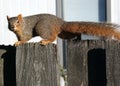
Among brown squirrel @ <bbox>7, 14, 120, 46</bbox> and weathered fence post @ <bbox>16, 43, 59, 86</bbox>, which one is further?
brown squirrel @ <bbox>7, 14, 120, 46</bbox>

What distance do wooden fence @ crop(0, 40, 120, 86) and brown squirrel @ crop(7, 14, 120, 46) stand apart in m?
0.13

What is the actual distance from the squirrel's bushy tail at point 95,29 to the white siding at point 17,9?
12.1 ft

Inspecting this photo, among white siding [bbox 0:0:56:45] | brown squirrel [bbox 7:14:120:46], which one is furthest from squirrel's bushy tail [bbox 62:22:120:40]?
white siding [bbox 0:0:56:45]

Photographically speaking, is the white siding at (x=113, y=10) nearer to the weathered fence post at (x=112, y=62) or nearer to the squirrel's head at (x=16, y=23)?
the squirrel's head at (x=16, y=23)

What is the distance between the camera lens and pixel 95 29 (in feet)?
8.54

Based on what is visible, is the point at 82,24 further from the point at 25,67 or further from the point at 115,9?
the point at 115,9

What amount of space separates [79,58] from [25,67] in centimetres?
29

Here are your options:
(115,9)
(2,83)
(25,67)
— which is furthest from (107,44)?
(115,9)

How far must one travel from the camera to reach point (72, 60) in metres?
2.33

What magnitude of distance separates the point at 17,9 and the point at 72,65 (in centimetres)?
413

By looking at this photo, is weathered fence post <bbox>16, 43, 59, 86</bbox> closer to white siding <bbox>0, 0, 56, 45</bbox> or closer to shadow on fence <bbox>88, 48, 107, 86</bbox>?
shadow on fence <bbox>88, 48, 107, 86</bbox>

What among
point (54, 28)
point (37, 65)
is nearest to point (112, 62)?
point (37, 65)

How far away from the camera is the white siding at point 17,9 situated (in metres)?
6.34

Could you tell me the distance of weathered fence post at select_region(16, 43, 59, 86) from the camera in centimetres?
233
